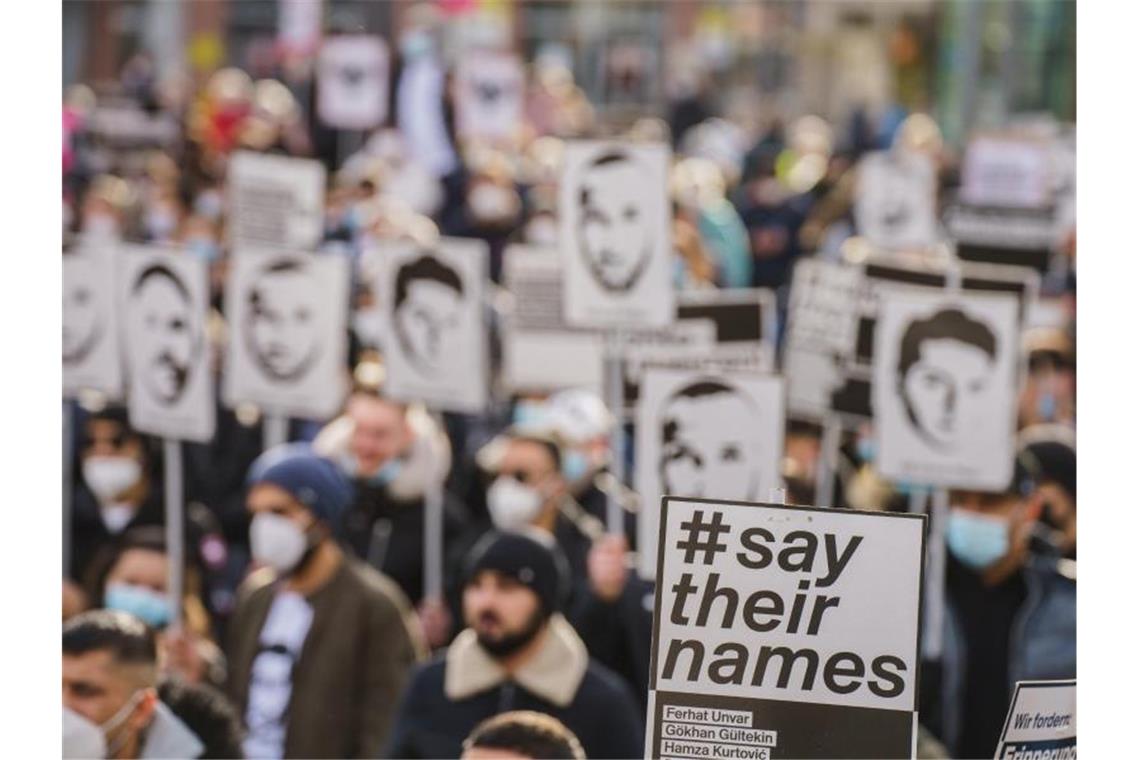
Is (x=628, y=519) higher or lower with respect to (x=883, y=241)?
lower

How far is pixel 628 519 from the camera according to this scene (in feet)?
29.1

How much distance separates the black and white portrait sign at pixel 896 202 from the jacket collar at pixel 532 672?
30.2ft

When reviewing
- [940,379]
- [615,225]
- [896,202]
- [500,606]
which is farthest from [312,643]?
[896,202]

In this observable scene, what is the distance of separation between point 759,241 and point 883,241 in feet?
6.92

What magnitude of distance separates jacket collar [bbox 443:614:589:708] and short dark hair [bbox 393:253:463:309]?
366 centimetres

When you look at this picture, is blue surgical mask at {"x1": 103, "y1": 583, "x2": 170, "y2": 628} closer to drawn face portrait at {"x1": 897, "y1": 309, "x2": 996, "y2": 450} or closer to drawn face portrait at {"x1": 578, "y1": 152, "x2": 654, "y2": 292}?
drawn face portrait at {"x1": 578, "y1": 152, "x2": 654, "y2": 292}

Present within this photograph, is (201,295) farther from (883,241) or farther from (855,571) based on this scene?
(883,241)

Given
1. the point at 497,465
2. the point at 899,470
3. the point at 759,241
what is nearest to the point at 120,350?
the point at 497,465

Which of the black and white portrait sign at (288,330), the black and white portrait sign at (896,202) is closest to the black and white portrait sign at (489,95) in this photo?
the black and white portrait sign at (896,202)

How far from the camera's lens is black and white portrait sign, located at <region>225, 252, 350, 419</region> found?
9.62 m

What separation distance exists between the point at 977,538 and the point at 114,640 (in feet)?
11.4

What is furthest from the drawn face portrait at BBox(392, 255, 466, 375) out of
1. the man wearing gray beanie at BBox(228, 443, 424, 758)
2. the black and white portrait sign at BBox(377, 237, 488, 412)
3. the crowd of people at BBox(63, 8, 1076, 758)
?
the man wearing gray beanie at BBox(228, 443, 424, 758)

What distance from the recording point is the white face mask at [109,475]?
29.3 ft

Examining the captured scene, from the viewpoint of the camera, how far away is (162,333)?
932cm
